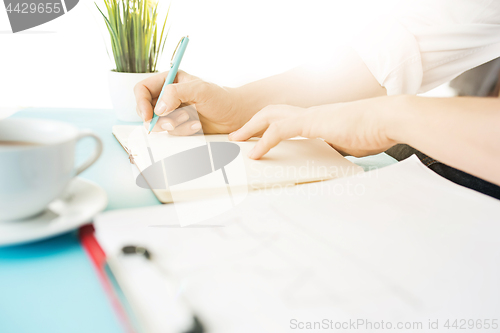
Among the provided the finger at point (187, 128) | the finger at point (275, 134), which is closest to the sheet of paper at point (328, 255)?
the finger at point (275, 134)

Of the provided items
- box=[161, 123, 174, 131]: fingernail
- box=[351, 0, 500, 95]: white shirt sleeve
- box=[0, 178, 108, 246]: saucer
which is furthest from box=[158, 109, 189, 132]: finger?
box=[351, 0, 500, 95]: white shirt sleeve

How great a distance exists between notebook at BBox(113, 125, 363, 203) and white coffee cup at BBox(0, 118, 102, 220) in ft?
0.35

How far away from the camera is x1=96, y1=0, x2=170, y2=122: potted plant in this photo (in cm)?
68

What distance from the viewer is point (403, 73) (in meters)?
0.64

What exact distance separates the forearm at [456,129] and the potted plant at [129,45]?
0.50 meters

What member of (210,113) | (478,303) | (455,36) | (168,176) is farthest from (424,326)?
(455,36)

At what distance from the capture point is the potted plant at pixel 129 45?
0.68 meters

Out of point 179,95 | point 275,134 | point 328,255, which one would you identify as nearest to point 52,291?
point 328,255

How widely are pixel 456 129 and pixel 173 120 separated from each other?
0.42 meters

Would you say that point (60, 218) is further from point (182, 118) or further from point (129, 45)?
point (129, 45)
